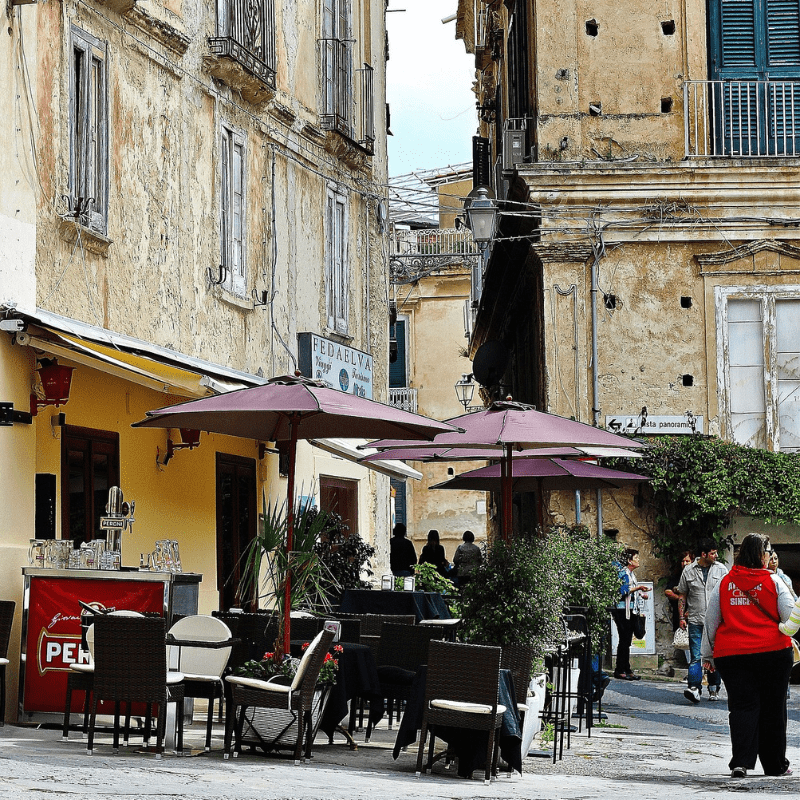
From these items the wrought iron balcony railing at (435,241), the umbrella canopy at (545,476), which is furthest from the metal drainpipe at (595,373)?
the wrought iron balcony railing at (435,241)

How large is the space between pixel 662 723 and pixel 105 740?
18.5 ft

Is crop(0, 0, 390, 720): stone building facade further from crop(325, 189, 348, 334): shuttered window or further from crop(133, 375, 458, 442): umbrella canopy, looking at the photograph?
crop(133, 375, 458, 442): umbrella canopy

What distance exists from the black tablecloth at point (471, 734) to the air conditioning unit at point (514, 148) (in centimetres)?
1308

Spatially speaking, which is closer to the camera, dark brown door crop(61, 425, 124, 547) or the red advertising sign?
the red advertising sign

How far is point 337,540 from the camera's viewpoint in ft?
51.1

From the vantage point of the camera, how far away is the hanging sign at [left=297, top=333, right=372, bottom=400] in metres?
16.8

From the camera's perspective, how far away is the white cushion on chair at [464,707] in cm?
805

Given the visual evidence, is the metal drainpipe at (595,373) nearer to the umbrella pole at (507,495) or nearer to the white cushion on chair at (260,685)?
the umbrella pole at (507,495)

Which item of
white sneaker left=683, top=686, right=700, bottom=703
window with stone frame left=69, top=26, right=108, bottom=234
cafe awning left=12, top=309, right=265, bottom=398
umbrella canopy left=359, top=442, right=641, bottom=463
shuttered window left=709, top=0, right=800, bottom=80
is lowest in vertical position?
white sneaker left=683, top=686, right=700, bottom=703

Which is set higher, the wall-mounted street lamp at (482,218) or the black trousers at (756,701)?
the wall-mounted street lamp at (482,218)

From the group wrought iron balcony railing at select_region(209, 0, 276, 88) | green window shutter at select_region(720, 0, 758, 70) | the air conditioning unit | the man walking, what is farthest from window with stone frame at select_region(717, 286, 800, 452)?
wrought iron balcony railing at select_region(209, 0, 276, 88)

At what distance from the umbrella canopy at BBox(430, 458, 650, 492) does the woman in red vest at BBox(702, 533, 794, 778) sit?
4.26 m

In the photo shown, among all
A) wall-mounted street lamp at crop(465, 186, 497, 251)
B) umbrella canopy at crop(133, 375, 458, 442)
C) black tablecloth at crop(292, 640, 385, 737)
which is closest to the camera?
umbrella canopy at crop(133, 375, 458, 442)

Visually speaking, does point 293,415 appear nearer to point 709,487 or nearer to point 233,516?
point 233,516
